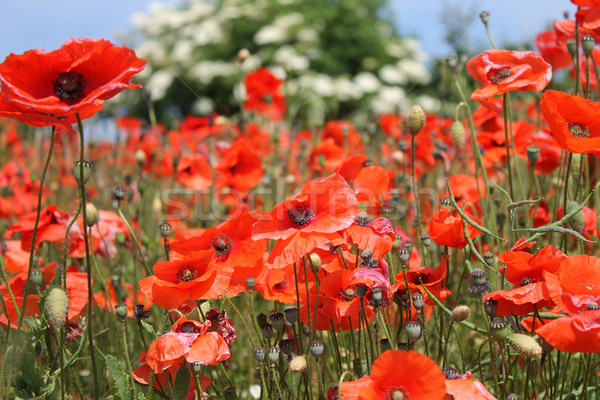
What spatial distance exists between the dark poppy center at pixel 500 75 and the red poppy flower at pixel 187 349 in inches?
33.7

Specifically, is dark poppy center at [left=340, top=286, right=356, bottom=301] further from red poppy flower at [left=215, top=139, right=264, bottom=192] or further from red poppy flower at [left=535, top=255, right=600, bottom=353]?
red poppy flower at [left=215, top=139, right=264, bottom=192]

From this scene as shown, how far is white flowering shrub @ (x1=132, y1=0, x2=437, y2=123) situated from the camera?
9.98 meters

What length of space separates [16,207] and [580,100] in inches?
95.8

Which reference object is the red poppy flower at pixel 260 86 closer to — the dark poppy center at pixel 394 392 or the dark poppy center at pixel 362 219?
the dark poppy center at pixel 362 219

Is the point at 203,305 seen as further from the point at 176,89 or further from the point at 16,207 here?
the point at 176,89

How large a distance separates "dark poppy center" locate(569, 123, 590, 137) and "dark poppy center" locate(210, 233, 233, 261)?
748 millimetres

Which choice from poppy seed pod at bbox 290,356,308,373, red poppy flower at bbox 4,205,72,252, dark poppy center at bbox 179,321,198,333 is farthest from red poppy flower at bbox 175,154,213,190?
poppy seed pod at bbox 290,356,308,373

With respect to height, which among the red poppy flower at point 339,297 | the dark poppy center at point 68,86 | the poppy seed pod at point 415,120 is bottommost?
the red poppy flower at point 339,297

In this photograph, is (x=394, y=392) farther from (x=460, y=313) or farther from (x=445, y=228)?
(x=445, y=228)

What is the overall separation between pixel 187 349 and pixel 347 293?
312 millimetres

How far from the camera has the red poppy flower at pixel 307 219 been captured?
1.01 metres

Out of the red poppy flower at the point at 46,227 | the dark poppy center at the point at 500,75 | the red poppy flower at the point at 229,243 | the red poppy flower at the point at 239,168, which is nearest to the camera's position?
the red poppy flower at the point at 229,243

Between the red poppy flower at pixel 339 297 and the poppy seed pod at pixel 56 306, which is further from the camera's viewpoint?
the red poppy flower at pixel 339 297

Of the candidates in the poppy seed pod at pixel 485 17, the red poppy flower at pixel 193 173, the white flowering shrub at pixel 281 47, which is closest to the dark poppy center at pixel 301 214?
the poppy seed pod at pixel 485 17
